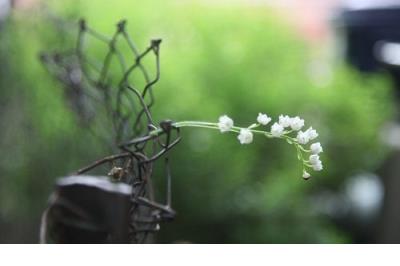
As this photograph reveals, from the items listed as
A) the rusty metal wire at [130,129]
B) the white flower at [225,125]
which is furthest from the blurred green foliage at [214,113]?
the white flower at [225,125]

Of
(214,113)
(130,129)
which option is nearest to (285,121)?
(130,129)

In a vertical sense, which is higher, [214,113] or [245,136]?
[214,113]

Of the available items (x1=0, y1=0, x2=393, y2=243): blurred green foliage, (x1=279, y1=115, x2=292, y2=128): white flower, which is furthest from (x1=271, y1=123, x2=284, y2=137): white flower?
(x1=0, y1=0, x2=393, y2=243): blurred green foliage

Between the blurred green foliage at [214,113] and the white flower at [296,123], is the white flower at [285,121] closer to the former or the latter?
the white flower at [296,123]

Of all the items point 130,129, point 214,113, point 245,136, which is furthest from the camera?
point 214,113

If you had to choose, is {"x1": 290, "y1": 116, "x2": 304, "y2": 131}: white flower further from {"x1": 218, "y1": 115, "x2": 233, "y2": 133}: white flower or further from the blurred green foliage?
the blurred green foliage

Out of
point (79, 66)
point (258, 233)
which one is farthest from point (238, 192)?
point (79, 66)

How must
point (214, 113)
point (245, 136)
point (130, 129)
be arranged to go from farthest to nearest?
point (214, 113)
point (130, 129)
point (245, 136)

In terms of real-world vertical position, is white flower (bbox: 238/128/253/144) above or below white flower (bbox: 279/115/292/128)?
below

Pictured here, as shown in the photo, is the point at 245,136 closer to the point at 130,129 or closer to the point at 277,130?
the point at 277,130
